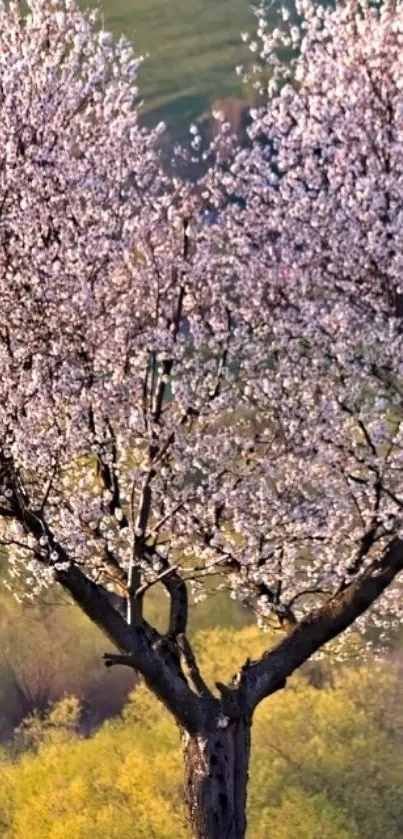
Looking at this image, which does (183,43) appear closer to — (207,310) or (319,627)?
(207,310)

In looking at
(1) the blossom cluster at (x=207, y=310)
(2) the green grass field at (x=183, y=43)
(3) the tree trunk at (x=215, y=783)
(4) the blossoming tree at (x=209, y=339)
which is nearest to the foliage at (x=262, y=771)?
(3) the tree trunk at (x=215, y=783)

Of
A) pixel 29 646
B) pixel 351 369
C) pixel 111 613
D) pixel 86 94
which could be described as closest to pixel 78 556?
pixel 111 613

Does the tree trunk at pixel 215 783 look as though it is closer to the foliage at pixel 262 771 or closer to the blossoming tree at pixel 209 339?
the blossoming tree at pixel 209 339

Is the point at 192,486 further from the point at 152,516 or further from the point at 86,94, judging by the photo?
the point at 86,94

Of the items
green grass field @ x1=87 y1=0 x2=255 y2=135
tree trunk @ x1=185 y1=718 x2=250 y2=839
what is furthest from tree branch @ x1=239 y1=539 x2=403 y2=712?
green grass field @ x1=87 y1=0 x2=255 y2=135

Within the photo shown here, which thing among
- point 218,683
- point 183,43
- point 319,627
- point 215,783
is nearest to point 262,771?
point 215,783

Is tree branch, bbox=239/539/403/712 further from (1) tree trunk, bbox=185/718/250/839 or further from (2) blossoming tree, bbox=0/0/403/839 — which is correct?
(1) tree trunk, bbox=185/718/250/839
